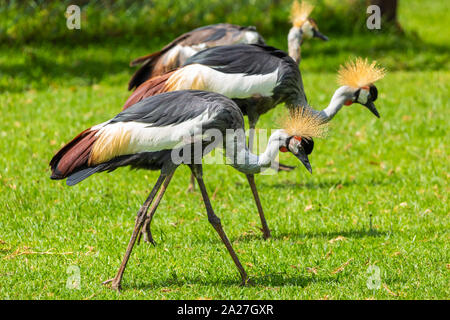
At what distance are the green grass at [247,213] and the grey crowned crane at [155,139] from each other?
0.45 meters

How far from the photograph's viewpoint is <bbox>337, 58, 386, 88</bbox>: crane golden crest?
6129 millimetres

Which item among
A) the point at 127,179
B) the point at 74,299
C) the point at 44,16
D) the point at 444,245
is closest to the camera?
the point at 74,299

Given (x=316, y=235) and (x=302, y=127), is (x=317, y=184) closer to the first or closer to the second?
(x=316, y=235)

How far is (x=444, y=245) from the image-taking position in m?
5.39

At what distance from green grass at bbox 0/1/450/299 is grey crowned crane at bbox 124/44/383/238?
0.48 metres

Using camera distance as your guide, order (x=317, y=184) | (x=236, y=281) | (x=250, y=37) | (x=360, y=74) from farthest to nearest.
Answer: (x=250, y=37)
(x=317, y=184)
(x=360, y=74)
(x=236, y=281)

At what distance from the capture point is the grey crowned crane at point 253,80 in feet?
18.9

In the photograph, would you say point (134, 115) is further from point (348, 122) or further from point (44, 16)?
point (44, 16)

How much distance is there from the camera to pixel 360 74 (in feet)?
20.2

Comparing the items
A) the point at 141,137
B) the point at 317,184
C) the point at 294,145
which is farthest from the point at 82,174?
the point at 317,184

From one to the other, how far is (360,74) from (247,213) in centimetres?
159

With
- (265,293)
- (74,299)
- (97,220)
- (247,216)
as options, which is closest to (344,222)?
(247,216)

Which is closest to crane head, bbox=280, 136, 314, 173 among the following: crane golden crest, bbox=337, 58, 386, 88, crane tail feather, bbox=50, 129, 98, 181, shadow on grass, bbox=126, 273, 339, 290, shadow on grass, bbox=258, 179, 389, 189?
shadow on grass, bbox=126, 273, 339, 290

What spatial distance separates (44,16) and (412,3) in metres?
11.2
